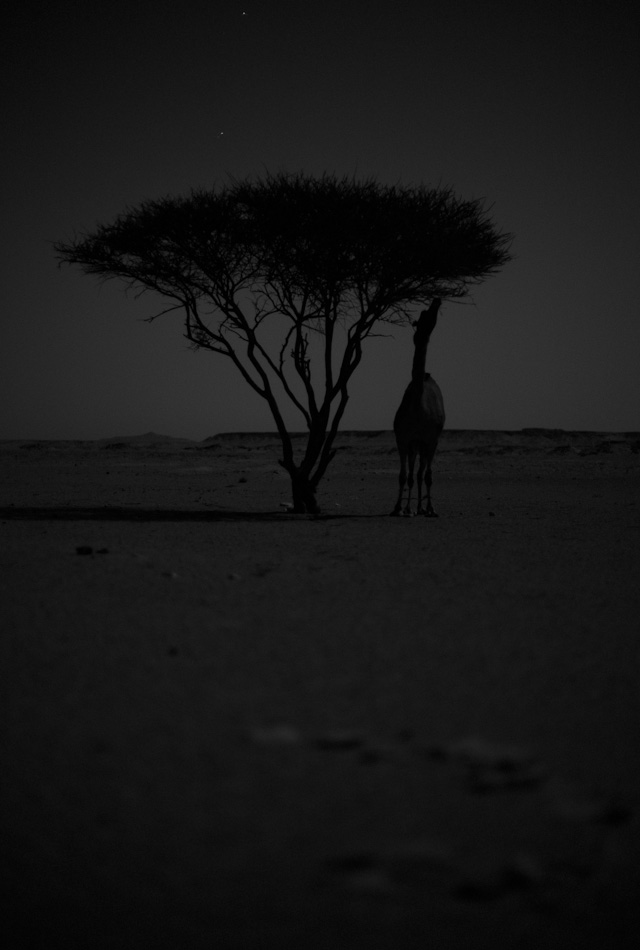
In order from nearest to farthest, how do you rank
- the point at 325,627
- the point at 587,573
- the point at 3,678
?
the point at 3,678
the point at 325,627
the point at 587,573

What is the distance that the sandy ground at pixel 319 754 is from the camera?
220 cm

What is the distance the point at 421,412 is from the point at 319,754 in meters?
10.6

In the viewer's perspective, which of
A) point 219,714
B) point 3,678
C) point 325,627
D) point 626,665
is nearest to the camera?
point 219,714

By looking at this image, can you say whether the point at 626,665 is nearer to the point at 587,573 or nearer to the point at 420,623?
the point at 420,623

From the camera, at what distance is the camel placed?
13391mm

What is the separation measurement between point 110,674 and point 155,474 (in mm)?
24212

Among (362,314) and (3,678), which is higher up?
(362,314)

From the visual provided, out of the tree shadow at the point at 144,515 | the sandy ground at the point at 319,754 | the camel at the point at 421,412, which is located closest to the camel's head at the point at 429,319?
the camel at the point at 421,412

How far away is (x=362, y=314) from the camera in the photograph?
565 inches

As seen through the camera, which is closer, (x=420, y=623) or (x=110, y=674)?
(x=110, y=674)

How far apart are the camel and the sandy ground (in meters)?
5.82

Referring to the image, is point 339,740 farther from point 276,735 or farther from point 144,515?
point 144,515

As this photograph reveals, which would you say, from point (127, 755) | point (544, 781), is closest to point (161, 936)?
point (127, 755)

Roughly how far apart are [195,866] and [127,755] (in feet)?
2.82
